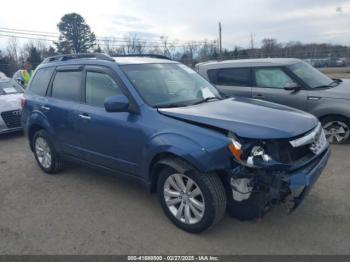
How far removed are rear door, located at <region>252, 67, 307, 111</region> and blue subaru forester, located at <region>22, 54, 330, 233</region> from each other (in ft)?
8.00

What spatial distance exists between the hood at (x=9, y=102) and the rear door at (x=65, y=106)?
380cm

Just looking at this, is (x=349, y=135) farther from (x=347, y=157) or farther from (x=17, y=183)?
(x=17, y=183)

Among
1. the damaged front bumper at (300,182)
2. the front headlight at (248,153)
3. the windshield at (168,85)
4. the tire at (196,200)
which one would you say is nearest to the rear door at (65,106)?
the windshield at (168,85)

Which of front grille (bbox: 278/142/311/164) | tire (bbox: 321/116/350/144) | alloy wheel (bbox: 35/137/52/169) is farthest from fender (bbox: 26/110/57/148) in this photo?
tire (bbox: 321/116/350/144)

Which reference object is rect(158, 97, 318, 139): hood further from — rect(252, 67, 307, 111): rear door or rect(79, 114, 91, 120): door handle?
rect(252, 67, 307, 111): rear door

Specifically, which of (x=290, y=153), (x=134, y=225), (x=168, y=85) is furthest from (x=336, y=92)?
(x=134, y=225)

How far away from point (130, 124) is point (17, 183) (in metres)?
2.56

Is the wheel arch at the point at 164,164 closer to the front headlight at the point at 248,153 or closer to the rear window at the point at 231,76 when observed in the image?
the front headlight at the point at 248,153

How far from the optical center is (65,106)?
4668mm

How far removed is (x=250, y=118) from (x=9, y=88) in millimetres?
8123

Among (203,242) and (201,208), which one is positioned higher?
(201,208)

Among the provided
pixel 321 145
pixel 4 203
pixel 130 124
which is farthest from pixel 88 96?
pixel 321 145

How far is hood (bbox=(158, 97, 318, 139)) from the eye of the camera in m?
3.09

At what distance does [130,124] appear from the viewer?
147 inches
